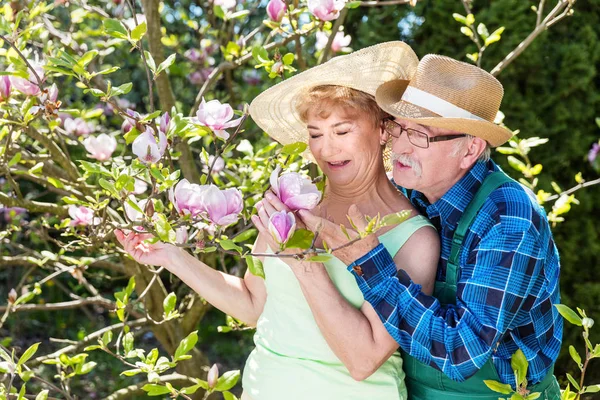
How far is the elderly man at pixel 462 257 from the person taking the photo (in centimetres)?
171

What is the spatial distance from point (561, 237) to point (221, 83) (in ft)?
7.73

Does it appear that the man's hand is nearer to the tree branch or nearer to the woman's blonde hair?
the woman's blonde hair

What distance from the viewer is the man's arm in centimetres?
170

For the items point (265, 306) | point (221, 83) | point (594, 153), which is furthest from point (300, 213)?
point (221, 83)

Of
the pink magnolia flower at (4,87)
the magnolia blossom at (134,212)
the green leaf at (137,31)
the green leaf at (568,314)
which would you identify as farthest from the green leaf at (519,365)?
the pink magnolia flower at (4,87)

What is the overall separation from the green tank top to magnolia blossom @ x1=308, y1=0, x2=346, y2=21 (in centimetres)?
71

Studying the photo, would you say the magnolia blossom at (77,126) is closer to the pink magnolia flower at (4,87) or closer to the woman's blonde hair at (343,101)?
the pink magnolia flower at (4,87)

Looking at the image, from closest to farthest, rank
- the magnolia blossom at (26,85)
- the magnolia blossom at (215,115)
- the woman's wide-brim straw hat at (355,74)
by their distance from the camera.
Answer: the magnolia blossom at (215,115)
the woman's wide-brim straw hat at (355,74)
the magnolia blossom at (26,85)

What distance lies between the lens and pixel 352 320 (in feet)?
6.07

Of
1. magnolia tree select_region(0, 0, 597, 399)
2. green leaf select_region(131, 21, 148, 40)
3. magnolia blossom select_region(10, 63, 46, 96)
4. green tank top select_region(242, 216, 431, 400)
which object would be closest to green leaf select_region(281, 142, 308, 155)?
magnolia tree select_region(0, 0, 597, 399)

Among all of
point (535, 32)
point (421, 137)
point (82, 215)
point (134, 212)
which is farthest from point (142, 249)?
point (535, 32)

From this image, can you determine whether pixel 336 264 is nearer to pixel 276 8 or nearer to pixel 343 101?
pixel 343 101

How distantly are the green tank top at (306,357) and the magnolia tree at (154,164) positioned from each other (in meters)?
0.12

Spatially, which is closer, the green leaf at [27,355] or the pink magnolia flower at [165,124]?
the pink magnolia flower at [165,124]
